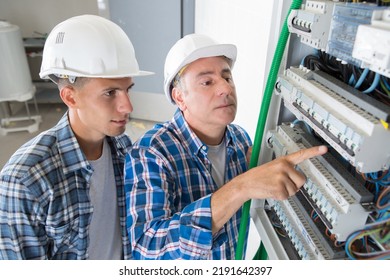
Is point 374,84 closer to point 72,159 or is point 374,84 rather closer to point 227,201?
point 227,201

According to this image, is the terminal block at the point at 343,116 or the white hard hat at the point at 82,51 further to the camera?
the white hard hat at the point at 82,51

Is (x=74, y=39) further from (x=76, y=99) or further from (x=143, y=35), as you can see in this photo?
(x=143, y=35)

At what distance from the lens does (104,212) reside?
117 centimetres

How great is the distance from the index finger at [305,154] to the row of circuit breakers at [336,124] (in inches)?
1.4

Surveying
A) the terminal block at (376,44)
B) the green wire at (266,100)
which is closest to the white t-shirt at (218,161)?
the green wire at (266,100)

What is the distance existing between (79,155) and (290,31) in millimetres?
791

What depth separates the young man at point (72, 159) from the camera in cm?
94

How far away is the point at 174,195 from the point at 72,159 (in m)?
0.39

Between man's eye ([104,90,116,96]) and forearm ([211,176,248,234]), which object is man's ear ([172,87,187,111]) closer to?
man's eye ([104,90,116,96])

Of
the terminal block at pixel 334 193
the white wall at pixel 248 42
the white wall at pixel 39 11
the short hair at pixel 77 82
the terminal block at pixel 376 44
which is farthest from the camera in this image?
the white wall at pixel 39 11

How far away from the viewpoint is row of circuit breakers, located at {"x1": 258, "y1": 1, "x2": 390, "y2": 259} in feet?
1.81

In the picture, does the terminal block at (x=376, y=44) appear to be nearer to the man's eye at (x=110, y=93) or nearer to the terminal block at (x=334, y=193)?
the terminal block at (x=334, y=193)

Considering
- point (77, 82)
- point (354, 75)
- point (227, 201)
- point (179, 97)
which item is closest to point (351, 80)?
point (354, 75)

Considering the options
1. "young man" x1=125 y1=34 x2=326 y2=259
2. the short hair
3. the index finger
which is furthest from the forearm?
the short hair
